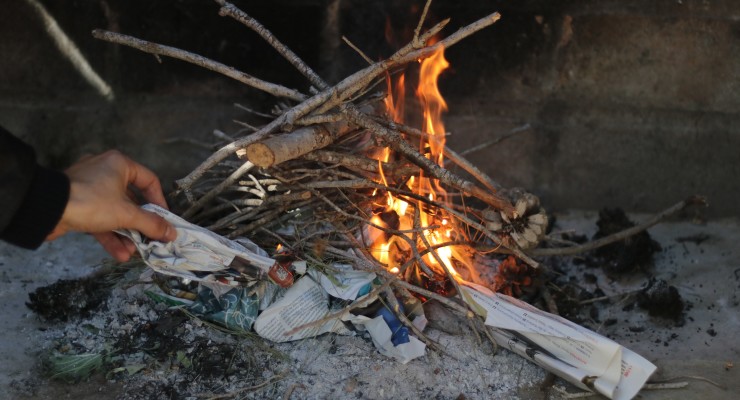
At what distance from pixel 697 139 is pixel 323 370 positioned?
2726 millimetres

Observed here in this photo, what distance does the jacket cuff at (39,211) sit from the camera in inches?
91.5

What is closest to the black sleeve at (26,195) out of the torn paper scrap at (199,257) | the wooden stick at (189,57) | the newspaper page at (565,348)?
the torn paper scrap at (199,257)

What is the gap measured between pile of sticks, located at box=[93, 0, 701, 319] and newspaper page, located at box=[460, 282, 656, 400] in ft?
0.61

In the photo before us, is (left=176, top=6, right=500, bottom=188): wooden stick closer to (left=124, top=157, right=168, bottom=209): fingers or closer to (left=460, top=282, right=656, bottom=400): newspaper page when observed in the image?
(left=124, top=157, right=168, bottom=209): fingers

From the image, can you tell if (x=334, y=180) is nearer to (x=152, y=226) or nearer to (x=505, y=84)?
(x=152, y=226)

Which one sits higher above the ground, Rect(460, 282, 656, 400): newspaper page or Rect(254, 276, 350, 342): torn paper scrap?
Rect(460, 282, 656, 400): newspaper page

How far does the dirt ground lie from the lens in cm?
288

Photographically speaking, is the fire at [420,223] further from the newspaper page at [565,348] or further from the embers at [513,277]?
the newspaper page at [565,348]

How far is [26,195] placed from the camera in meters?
2.30

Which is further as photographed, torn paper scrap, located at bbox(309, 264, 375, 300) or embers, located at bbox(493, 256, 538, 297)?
embers, located at bbox(493, 256, 538, 297)

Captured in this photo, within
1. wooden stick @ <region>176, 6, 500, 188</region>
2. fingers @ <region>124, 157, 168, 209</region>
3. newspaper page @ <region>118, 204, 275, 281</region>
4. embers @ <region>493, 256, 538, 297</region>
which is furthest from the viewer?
embers @ <region>493, 256, 538, 297</region>

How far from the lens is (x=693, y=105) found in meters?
4.33

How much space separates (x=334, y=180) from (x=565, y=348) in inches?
48.5

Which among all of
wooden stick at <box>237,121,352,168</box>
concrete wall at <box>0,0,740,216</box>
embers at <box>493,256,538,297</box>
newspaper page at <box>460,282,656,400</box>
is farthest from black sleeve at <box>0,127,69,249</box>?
concrete wall at <box>0,0,740,216</box>
